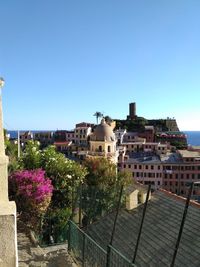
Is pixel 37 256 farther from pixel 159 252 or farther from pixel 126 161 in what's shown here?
pixel 126 161

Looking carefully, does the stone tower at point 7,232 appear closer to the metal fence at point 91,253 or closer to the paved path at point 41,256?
the metal fence at point 91,253

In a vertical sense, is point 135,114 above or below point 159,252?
above

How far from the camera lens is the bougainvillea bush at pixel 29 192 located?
12.5m

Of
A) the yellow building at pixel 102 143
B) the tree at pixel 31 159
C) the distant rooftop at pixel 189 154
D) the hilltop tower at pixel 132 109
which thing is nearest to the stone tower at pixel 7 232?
the tree at pixel 31 159

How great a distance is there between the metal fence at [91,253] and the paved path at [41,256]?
386 millimetres

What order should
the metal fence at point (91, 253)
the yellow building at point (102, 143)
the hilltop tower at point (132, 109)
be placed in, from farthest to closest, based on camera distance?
the hilltop tower at point (132, 109) < the yellow building at point (102, 143) < the metal fence at point (91, 253)

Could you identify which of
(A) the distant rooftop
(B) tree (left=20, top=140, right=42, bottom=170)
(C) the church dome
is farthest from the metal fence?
(A) the distant rooftop

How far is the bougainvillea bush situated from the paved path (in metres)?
1.08

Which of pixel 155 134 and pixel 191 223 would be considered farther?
pixel 155 134

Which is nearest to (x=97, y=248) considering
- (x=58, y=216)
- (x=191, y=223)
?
(x=191, y=223)

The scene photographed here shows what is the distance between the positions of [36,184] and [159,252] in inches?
197

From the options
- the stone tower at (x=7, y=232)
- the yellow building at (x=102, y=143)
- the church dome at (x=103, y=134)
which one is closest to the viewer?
the stone tower at (x=7, y=232)

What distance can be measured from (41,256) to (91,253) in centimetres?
198

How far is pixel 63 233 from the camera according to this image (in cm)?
1526
